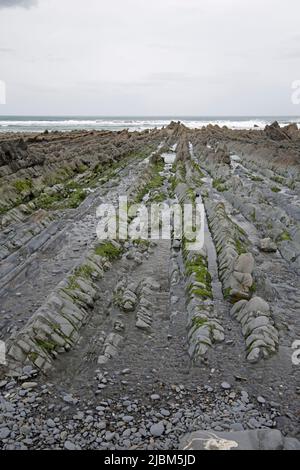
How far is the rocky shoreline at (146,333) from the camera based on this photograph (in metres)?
7.28

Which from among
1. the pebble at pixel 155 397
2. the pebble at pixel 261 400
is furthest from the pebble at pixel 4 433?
the pebble at pixel 261 400

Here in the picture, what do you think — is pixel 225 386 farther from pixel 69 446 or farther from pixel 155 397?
pixel 69 446

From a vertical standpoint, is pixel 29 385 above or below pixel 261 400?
below

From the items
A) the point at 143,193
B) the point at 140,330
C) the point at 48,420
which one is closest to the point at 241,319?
the point at 140,330

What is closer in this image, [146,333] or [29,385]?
[29,385]

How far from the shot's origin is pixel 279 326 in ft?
34.9

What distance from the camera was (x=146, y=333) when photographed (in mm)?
10438

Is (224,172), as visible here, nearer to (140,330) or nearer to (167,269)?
(167,269)

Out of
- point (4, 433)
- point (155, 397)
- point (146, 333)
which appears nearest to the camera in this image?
point (4, 433)

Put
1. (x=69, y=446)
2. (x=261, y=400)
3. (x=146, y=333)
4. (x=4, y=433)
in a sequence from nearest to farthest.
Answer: (x=69, y=446)
(x=4, y=433)
(x=261, y=400)
(x=146, y=333)

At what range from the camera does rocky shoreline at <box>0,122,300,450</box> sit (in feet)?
23.9

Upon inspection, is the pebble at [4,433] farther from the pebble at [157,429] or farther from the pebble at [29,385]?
the pebble at [157,429]

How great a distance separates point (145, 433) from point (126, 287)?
6.00 meters

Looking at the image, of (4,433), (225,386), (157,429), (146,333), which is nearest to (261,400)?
(225,386)
